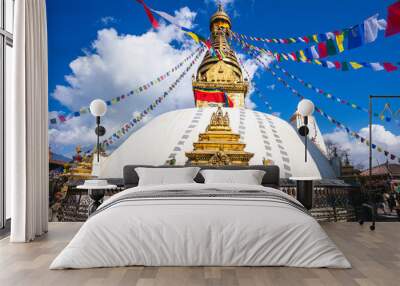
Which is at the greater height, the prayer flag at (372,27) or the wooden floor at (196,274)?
the prayer flag at (372,27)

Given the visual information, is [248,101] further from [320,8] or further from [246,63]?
[320,8]

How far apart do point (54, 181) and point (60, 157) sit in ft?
1.30

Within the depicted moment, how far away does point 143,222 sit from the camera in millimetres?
2416

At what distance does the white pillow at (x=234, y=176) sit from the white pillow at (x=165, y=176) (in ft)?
0.66

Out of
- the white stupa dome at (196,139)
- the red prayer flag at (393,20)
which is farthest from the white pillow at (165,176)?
the white stupa dome at (196,139)

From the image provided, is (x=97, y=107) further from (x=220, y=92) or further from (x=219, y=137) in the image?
(x=220, y=92)

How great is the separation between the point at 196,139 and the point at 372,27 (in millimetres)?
4113

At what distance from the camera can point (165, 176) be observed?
3875 mm

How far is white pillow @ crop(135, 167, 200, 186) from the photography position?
12.6 ft

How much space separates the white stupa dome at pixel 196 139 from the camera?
23.4 ft

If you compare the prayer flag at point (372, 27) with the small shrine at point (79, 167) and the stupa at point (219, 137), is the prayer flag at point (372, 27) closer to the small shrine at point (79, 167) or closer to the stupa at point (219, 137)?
the stupa at point (219, 137)

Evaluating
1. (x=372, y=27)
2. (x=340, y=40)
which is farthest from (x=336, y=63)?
(x=372, y=27)

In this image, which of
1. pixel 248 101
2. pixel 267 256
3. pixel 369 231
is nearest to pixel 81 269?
pixel 267 256

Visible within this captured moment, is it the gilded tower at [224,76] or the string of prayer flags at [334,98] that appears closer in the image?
the string of prayer flags at [334,98]
